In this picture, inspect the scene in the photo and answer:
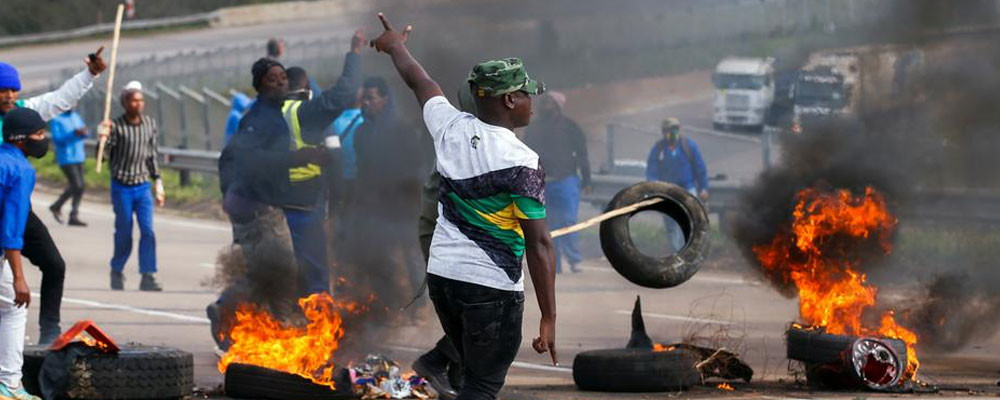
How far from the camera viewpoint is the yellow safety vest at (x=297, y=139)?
1095cm

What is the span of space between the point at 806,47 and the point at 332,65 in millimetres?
7065

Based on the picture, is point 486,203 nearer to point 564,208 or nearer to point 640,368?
point 640,368

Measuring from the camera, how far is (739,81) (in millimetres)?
17016

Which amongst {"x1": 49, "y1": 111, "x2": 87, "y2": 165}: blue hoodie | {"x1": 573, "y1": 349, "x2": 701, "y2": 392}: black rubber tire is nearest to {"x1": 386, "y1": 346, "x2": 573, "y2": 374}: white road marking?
{"x1": 573, "y1": 349, "x2": 701, "y2": 392}: black rubber tire

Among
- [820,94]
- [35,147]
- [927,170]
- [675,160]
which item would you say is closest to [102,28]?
[675,160]

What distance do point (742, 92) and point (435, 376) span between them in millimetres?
10633

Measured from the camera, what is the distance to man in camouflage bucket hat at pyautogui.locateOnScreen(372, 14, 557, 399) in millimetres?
6125

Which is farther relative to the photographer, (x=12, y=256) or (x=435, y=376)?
(x=435, y=376)

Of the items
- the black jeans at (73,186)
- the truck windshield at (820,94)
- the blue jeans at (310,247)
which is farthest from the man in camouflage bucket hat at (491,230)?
the black jeans at (73,186)

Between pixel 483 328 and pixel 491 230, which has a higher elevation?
pixel 491 230

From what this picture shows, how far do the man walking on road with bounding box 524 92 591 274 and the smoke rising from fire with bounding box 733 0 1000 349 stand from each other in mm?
2652

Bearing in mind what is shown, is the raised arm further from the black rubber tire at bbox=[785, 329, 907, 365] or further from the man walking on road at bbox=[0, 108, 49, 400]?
the black rubber tire at bbox=[785, 329, 907, 365]

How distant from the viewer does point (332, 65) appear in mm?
19062

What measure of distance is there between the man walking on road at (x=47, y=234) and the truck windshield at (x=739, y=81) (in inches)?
292
